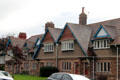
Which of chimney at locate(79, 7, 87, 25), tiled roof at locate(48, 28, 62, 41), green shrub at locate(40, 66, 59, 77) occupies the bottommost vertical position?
green shrub at locate(40, 66, 59, 77)

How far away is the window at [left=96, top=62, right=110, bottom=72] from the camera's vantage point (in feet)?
104

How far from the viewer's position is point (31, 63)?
4978 centimetres

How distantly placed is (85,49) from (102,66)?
3256mm

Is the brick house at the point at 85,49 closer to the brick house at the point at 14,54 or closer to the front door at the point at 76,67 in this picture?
the front door at the point at 76,67

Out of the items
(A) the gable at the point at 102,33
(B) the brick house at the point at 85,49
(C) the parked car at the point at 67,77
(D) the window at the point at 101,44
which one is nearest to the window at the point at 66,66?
(B) the brick house at the point at 85,49

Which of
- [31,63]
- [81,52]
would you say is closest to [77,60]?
[81,52]

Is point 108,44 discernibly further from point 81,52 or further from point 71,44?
point 71,44

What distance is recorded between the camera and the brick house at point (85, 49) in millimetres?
31422

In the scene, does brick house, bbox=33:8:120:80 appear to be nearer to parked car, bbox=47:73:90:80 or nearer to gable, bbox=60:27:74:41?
gable, bbox=60:27:74:41

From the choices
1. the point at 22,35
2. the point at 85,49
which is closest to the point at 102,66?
the point at 85,49


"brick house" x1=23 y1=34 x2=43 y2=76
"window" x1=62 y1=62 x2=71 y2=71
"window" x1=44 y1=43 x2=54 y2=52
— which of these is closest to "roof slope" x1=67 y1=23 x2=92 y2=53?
"window" x1=62 y1=62 x2=71 y2=71

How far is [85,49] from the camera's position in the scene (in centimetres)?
3394

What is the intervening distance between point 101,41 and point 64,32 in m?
7.51

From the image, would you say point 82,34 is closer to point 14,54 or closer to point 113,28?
point 113,28
